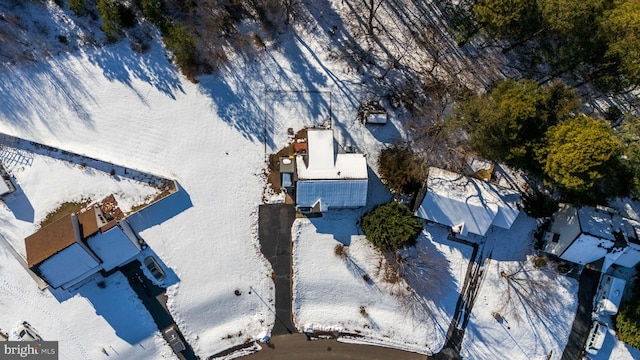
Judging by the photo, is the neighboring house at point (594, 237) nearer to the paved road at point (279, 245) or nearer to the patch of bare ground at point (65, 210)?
the paved road at point (279, 245)

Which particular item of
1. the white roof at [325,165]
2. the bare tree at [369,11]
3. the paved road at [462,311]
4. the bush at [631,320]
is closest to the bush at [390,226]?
the white roof at [325,165]

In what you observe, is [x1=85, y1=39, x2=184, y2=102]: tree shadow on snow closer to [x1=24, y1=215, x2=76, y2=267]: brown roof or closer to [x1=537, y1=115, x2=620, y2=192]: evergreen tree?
[x1=24, y1=215, x2=76, y2=267]: brown roof

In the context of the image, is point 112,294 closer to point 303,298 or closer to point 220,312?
point 220,312

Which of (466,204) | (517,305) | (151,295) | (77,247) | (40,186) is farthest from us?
(517,305)

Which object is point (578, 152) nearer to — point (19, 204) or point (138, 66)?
point (138, 66)

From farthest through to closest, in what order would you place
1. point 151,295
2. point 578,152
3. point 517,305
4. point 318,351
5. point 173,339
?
1. point 318,351
2. point 517,305
3. point 151,295
4. point 173,339
5. point 578,152

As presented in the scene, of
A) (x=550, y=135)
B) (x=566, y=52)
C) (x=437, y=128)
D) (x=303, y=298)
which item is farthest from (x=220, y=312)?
(x=566, y=52)

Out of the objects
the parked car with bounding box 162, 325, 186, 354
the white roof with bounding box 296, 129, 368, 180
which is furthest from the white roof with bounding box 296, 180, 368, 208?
the parked car with bounding box 162, 325, 186, 354

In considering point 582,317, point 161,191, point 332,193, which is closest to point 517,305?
point 582,317
